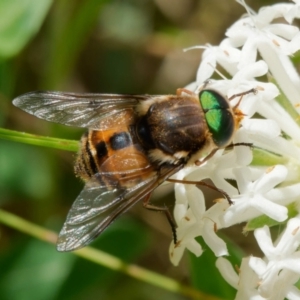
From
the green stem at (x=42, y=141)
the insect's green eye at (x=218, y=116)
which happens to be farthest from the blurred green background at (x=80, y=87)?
the insect's green eye at (x=218, y=116)

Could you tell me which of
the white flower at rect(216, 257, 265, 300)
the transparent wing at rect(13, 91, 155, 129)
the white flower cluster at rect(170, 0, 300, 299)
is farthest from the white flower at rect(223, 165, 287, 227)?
the transparent wing at rect(13, 91, 155, 129)

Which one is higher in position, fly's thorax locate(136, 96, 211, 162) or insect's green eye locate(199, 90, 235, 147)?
insect's green eye locate(199, 90, 235, 147)

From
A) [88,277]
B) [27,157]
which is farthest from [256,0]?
[88,277]

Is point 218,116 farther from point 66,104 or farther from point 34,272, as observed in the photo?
point 34,272

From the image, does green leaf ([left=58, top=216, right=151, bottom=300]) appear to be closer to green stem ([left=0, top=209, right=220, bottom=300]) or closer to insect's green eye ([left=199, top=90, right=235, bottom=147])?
green stem ([left=0, top=209, right=220, bottom=300])

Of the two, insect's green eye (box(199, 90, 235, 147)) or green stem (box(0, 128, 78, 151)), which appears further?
green stem (box(0, 128, 78, 151))

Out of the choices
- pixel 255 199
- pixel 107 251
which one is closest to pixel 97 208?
pixel 255 199

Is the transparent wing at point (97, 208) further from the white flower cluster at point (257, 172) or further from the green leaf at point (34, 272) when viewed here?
the green leaf at point (34, 272)
